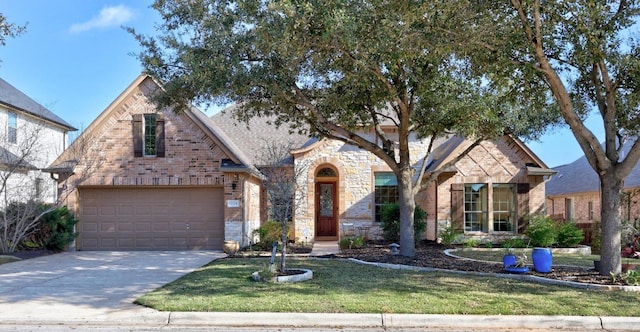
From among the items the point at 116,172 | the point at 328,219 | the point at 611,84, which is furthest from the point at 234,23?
the point at 328,219

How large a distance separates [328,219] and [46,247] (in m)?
10.3

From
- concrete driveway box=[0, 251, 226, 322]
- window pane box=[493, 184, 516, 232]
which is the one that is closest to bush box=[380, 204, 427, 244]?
window pane box=[493, 184, 516, 232]

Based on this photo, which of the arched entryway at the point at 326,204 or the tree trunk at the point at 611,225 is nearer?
the tree trunk at the point at 611,225

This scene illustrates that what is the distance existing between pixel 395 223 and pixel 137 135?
955cm

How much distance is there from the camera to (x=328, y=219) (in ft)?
68.5

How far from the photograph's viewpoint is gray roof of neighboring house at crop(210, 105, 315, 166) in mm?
20766

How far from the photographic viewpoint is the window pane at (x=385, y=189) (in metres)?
19.5

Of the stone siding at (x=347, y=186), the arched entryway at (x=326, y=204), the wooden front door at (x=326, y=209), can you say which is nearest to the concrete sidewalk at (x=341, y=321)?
the stone siding at (x=347, y=186)

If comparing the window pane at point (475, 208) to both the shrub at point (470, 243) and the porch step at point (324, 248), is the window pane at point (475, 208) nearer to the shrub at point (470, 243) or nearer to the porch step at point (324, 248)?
the shrub at point (470, 243)

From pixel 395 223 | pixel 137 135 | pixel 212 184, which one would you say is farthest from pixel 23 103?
pixel 395 223

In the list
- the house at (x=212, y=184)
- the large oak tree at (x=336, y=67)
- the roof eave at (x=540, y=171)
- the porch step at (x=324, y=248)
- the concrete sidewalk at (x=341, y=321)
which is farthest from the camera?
the roof eave at (x=540, y=171)

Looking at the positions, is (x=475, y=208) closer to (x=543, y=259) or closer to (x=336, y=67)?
(x=543, y=259)

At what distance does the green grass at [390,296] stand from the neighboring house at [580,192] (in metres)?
13.3

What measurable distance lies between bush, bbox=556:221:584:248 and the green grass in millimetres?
8298
